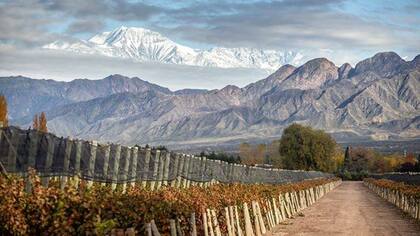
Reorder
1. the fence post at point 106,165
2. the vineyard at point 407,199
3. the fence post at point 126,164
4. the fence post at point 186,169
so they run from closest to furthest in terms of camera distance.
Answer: the fence post at point 106,165, the fence post at point 126,164, the fence post at point 186,169, the vineyard at point 407,199

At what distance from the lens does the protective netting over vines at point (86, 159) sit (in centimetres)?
1894

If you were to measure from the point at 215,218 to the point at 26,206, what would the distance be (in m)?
7.92

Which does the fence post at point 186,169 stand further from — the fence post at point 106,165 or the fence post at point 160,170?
the fence post at point 106,165

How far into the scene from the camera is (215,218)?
70.6 ft

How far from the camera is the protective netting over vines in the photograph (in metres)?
18.9

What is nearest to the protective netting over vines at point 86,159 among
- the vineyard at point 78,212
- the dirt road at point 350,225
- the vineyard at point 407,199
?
the vineyard at point 78,212

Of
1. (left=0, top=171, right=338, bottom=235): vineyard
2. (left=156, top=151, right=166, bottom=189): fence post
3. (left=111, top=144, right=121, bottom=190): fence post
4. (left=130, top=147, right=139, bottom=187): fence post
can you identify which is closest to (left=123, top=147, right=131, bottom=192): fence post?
(left=130, top=147, right=139, bottom=187): fence post

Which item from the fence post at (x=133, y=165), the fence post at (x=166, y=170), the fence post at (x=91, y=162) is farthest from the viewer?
the fence post at (x=166, y=170)

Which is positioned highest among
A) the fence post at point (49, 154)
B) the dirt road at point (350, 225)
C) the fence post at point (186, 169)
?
the fence post at point (49, 154)

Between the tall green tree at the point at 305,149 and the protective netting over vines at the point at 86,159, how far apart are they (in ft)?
450

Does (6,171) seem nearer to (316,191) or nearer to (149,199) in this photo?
(149,199)

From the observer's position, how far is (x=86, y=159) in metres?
22.9

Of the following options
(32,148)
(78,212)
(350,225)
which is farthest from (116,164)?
(350,225)

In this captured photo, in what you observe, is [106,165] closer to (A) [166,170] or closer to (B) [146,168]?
(B) [146,168]
